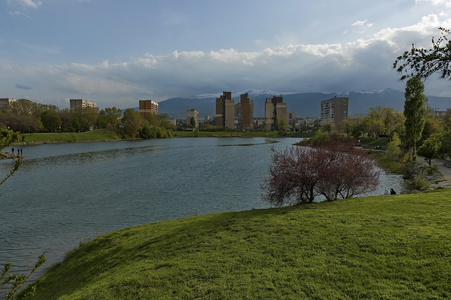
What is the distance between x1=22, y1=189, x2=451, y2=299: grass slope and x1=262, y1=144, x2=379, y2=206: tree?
2385mm

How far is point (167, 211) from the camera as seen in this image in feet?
64.3

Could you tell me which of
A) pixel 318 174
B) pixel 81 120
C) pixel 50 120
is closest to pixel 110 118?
pixel 81 120

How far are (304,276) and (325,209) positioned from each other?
5718 millimetres

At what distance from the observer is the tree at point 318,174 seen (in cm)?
1345

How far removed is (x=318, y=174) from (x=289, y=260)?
717 cm

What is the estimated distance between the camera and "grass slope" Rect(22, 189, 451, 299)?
18.7 feet

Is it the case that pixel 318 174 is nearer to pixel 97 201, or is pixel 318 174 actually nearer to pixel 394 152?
pixel 97 201

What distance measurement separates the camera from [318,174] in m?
13.4

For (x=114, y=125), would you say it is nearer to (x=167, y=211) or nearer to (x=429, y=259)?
(x=167, y=211)

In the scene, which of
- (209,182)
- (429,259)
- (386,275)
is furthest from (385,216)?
(209,182)

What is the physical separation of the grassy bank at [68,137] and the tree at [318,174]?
322 feet

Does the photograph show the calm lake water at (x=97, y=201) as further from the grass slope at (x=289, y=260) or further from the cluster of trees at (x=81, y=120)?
the cluster of trees at (x=81, y=120)

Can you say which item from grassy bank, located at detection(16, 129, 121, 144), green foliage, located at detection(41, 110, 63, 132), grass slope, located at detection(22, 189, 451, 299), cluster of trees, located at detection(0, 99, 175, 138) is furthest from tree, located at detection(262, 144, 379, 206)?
green foliage, located at detection(41, 110, 63, 132)

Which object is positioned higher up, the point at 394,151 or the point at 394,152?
the point at 394,151
